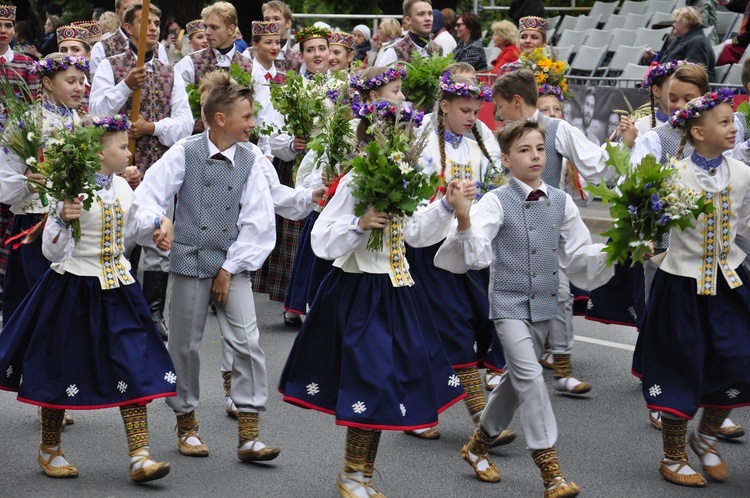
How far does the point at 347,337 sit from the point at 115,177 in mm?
1678

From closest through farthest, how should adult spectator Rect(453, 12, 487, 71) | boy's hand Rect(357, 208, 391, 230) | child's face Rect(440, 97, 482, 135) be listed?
boy's hand Rect(357, 208, 391, 230) → child's face Rect(440, 97, 482, 135) → adult spectator Rect(453, 12, 487, 71)

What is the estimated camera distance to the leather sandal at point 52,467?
6445 millimetres

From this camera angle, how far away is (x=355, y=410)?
592 centimetres

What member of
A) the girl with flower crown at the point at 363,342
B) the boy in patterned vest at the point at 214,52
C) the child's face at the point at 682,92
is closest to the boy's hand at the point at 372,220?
the girl with flower crown at the point at 363,342

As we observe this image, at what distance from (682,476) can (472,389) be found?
1412mm

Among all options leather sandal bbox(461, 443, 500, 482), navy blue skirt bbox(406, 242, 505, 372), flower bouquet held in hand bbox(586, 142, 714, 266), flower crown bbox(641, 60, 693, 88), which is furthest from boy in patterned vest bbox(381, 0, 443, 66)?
leather sandal bbox(461, 443, 500, 482)

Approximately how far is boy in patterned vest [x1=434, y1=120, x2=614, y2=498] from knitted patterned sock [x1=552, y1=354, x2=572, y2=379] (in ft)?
6.31

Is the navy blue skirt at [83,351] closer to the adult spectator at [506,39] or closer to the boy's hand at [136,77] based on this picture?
the boy's hand at [136,77]

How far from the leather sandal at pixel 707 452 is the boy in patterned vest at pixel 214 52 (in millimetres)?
5822

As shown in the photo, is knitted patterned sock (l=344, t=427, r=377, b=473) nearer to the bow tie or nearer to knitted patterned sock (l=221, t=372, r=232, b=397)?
the bow tie

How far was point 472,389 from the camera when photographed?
7.35 m

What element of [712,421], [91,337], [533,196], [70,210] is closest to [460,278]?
[533,196]

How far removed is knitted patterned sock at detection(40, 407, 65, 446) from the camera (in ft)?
21.1

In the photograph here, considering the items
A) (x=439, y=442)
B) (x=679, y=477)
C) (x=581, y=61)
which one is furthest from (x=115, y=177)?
(x=581, y=61)
